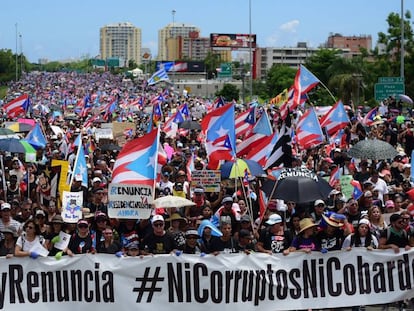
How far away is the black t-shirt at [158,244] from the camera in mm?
9344

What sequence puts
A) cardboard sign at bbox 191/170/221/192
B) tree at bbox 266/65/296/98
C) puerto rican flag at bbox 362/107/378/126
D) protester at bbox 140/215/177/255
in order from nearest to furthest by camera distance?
protester at bbox 140/215/177/255 → cardboard sign at bbox 191/170/221/192 → puerto rican flag at bbox 362/107/378/126 → tree at bbox 266/65/296/98

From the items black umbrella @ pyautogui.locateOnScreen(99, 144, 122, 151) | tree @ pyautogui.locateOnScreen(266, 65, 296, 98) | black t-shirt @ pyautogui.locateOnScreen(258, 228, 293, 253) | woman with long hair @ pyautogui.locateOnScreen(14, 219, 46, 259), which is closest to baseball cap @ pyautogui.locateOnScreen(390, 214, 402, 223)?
black t-shirt @ pyautogui.locateOnScreen(258, 228, 293, 253)

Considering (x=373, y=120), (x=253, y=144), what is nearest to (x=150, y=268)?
(x=253, y=144)

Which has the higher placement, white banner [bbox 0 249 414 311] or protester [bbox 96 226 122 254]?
protester [bbox 96 226 122 254]

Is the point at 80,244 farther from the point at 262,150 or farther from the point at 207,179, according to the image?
the point at 262,150

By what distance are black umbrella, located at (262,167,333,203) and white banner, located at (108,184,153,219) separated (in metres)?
1.61

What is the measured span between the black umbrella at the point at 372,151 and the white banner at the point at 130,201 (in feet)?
19.2

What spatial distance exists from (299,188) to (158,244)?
6.73ft

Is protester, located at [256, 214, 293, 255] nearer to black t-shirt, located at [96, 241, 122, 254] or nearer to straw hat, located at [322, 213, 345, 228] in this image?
straw hat, located at [322, 213, 345, 228]

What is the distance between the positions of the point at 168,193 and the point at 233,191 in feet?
3.59

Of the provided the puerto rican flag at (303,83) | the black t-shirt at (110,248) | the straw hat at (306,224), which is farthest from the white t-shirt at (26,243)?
the puerto rican flag at (303,83)

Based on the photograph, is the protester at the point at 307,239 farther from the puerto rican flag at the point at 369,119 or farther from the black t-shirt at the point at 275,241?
the puerto rican flag at the point at 369,119

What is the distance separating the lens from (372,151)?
1475 cm

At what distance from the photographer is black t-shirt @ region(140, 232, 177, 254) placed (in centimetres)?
934
